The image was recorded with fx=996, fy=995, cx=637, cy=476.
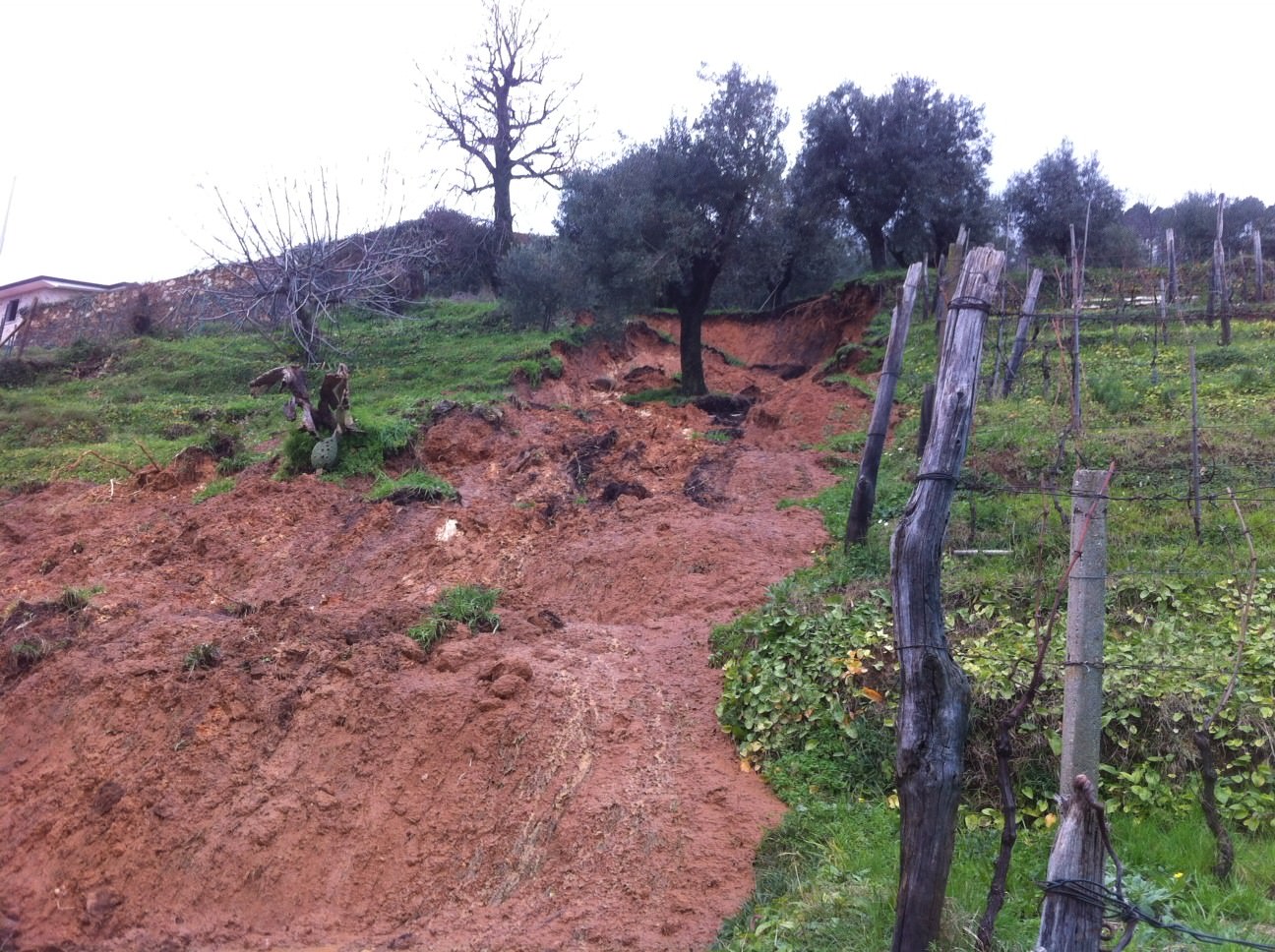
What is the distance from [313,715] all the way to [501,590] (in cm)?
238

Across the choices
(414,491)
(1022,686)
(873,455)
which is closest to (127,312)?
(414,491)

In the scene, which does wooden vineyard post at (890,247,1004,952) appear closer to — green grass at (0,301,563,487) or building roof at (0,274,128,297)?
green grass at (0,301,563,487)

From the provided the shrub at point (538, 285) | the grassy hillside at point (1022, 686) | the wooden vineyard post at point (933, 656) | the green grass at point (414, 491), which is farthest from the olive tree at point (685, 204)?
the wooden vineyard post at point (933, 656)

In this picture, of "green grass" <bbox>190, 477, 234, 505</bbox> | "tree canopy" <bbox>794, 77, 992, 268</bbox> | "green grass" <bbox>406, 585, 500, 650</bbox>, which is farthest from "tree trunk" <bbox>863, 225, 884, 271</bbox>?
"green grass" <bbox>406, 585, 500, 650</bbox>

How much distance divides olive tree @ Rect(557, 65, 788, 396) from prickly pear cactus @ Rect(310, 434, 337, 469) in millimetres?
6744

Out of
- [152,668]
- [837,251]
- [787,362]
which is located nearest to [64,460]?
[152,668]

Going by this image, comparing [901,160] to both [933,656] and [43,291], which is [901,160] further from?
[43,291]

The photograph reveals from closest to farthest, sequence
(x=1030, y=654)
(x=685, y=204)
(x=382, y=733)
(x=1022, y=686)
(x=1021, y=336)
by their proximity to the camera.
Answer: (x=1022, y=686)
(x=1030, y=654)
(x=382, y=733)
(x=1021, y=336)
(x=685, y=204)

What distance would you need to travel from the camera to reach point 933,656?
3785 millimetres

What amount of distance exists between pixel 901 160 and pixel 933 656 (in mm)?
22013

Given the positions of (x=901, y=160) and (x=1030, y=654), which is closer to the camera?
(x=1030, y=654)

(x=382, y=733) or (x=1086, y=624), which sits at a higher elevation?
(x=1086, y=624)

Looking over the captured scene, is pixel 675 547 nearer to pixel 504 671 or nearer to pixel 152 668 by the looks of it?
pixel 504 671

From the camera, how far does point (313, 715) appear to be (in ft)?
23.0
